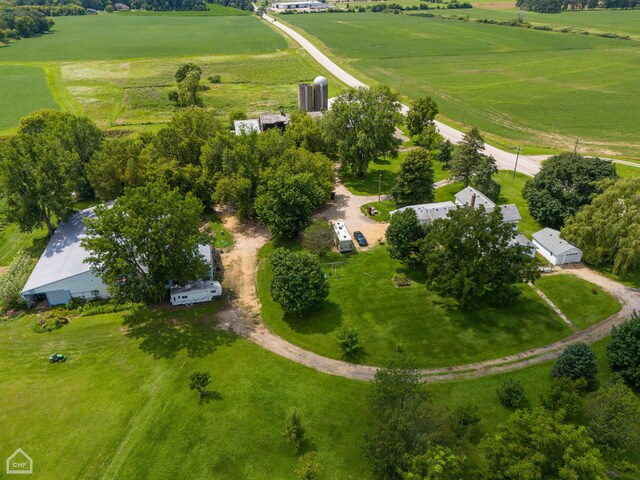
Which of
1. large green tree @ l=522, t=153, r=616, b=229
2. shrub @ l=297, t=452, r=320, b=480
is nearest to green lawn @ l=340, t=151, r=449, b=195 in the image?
large green tree @ l=522, t=153, r=616, b=229

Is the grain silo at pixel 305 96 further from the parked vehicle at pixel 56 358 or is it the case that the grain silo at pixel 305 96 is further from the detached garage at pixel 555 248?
the parked vehicle at pixel 56 358

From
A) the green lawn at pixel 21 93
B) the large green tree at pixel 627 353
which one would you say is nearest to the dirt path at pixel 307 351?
the large green tree at pixel 627 353

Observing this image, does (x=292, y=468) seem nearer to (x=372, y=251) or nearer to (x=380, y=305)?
(x=380, y=305)

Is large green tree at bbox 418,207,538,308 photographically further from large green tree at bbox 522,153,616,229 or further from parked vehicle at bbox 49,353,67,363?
parked vehicle at bbox 49,353,67,363

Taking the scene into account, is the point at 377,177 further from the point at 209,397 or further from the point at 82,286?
the point at 209,397

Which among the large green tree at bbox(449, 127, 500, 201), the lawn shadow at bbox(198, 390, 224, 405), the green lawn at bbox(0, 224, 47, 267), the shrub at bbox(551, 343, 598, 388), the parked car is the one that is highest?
the large green tree at bbox(449, 127, 500, 201)

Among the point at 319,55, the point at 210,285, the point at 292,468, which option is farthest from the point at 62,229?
the point at 319,55
